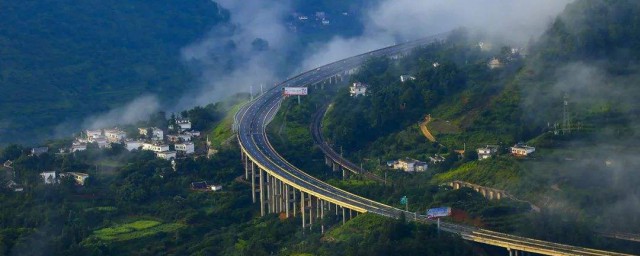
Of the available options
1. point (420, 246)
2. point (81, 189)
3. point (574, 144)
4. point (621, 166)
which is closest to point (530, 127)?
point (574, 144)

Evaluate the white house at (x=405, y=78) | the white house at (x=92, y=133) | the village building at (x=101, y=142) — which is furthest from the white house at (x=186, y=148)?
the white house at (x=405, y=78)

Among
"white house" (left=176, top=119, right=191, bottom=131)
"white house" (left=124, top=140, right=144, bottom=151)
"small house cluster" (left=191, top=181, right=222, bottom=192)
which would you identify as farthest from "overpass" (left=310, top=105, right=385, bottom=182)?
"white house" (left=124, top=140, right=144, bottom=151)

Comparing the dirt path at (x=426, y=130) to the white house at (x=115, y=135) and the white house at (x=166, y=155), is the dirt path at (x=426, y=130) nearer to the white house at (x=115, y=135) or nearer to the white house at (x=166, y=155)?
the white house at (x=166, y=155)

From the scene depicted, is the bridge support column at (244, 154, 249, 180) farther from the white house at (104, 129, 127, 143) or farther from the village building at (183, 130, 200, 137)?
the white house at (104, 129, 127, 143)

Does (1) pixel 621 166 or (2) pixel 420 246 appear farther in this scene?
(1) pixel 621 166

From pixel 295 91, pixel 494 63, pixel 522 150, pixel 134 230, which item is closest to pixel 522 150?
pixel 522 150

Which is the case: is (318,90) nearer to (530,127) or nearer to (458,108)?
(458,108)

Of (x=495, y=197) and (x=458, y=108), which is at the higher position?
(x=458, y=108)
